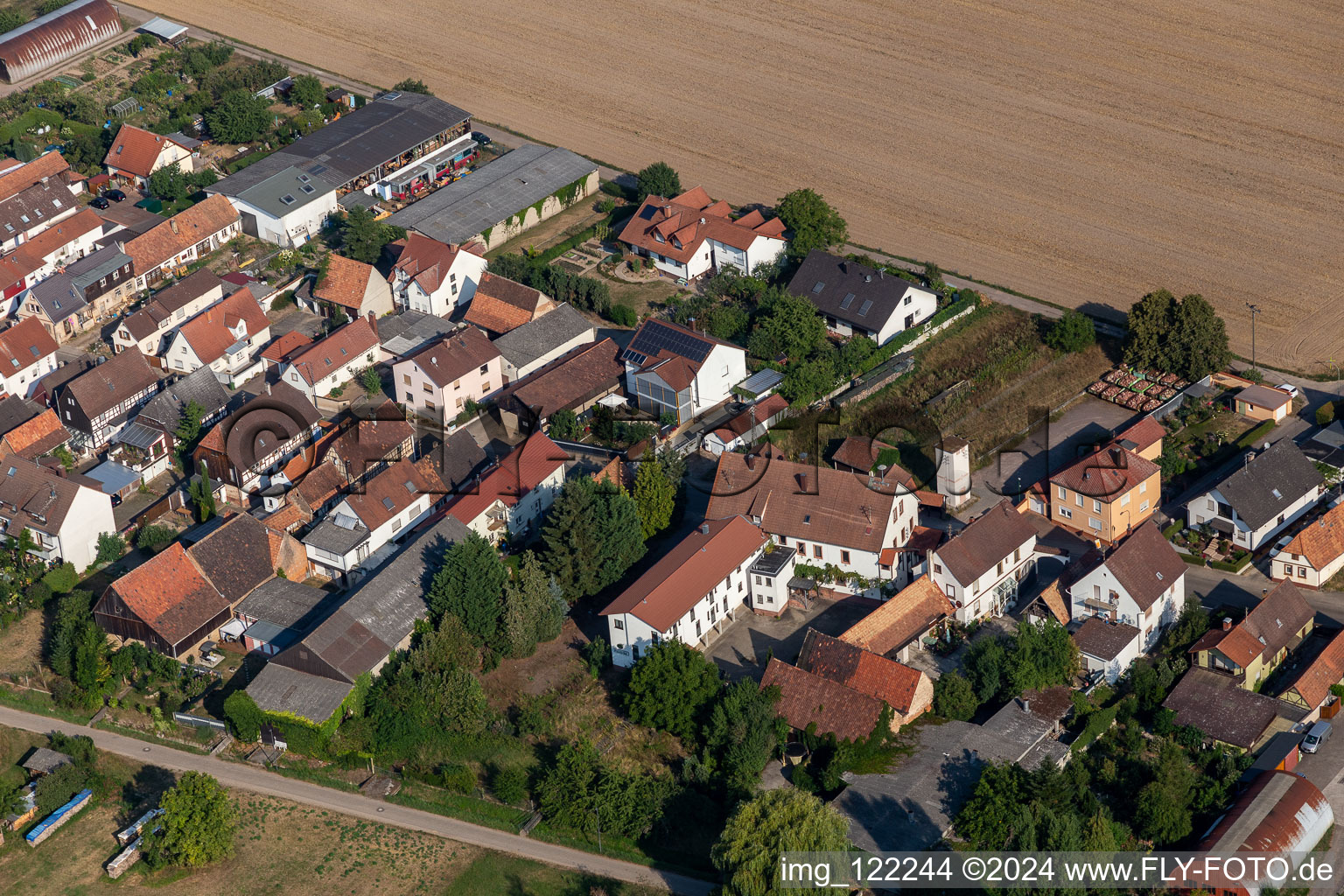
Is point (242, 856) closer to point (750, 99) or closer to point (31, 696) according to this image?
point (31, 696)

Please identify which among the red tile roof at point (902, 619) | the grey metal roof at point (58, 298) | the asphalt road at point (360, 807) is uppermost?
the red tile roof at point (902, 619)

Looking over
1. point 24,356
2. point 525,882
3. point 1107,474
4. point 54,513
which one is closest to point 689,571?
point 525,882

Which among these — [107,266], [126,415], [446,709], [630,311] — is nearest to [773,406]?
[630,311]

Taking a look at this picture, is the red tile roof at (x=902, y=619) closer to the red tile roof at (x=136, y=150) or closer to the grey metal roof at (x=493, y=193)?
the grey metal roof at (x=493, y=193)

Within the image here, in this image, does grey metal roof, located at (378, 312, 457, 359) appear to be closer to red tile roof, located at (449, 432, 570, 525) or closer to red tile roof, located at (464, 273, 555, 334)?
red tile roof, located at (464, 273, 555, 334)

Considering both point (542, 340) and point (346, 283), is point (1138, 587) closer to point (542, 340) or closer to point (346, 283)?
point (542, 340)

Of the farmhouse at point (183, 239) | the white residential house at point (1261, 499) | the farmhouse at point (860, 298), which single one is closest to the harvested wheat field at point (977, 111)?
the farmhouse at point (860, 298)

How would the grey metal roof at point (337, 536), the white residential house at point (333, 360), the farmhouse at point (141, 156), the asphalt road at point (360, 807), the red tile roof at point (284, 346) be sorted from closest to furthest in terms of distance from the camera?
the asphalt road at point (360, 807) → the grey metal roof at point (337, 536) → the white residential house at point (333, 360) → the red tile roof at point (284, 346) → the farmhouse at point (141, 156)
